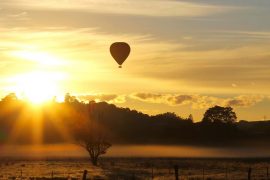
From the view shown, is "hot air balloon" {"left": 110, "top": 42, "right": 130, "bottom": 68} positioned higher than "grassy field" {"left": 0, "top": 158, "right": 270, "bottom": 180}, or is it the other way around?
"hot air balloon" {"left": 110, "top": 42, "right": 130, "bottom": 68}

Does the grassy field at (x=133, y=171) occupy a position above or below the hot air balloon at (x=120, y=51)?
below

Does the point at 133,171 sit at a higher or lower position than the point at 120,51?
lower

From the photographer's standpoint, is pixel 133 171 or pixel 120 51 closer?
pixel 133 171

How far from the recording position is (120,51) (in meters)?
83.1

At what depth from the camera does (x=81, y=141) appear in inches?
4459

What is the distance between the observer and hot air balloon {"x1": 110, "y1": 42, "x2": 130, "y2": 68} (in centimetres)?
8212

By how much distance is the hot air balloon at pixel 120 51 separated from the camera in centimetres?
8212

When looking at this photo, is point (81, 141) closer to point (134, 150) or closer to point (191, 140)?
point (134, 150)

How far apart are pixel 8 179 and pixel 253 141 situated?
120 m

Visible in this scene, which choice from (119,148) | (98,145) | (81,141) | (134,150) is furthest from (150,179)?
(119,148)

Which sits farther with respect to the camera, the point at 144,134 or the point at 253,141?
the point at 144,134

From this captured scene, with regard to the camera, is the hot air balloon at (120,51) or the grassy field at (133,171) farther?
the hot air balloon at (120,51)

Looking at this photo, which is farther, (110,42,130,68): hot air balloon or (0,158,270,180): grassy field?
(110,42,130,68): hot air balloon

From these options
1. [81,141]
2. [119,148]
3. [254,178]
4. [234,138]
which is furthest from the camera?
[234,138]
